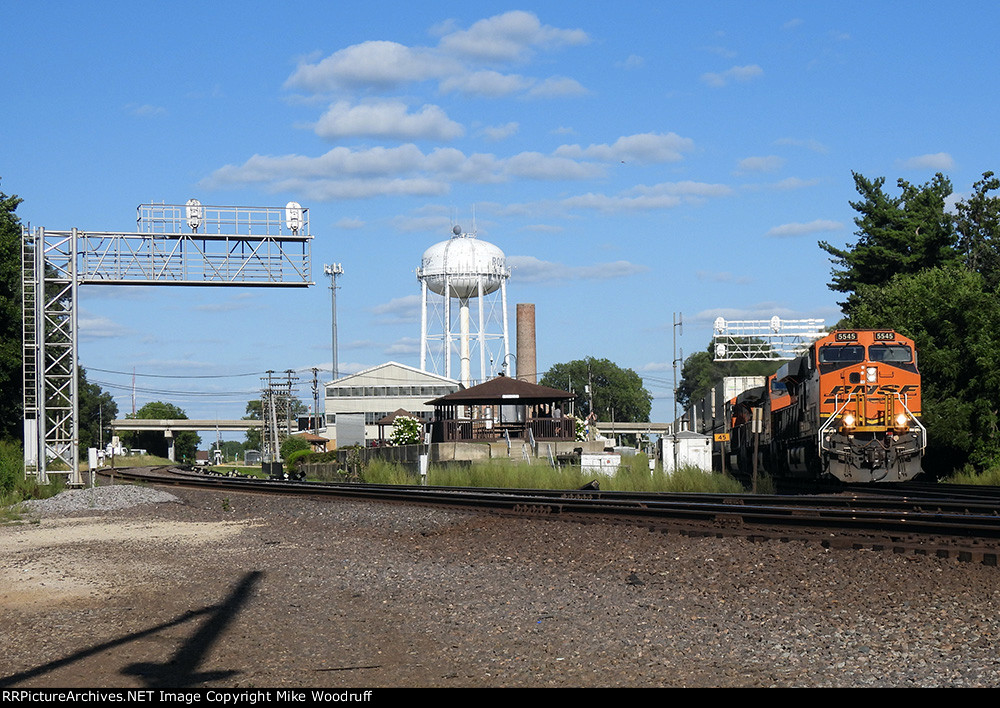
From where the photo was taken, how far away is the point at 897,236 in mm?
54188

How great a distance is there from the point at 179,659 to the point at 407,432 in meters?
44.3

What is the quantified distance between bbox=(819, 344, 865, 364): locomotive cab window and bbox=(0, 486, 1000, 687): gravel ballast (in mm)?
10297

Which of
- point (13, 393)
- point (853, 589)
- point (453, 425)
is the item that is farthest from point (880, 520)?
point (13, 393)

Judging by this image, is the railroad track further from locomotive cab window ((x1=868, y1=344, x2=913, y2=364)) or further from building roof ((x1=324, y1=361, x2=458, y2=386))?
building roof ((x1=324, y1=361, x2=458, y2=386))

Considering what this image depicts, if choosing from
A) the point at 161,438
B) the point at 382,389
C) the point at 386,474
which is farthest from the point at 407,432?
the point at 161,438

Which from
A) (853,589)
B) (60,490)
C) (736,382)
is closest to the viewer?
(853,589)

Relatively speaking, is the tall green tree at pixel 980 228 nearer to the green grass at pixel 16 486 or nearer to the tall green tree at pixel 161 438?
the green grass at pixel 16 486

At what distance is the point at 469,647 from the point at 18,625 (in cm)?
407

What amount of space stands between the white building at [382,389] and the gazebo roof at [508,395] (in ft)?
184

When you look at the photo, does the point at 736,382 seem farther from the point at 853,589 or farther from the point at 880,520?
the point at 853,589

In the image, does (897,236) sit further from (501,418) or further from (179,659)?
(179,659)

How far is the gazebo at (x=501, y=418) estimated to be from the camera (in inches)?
1752

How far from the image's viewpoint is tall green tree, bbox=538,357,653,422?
157000mm

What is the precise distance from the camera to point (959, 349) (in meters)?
32.9
